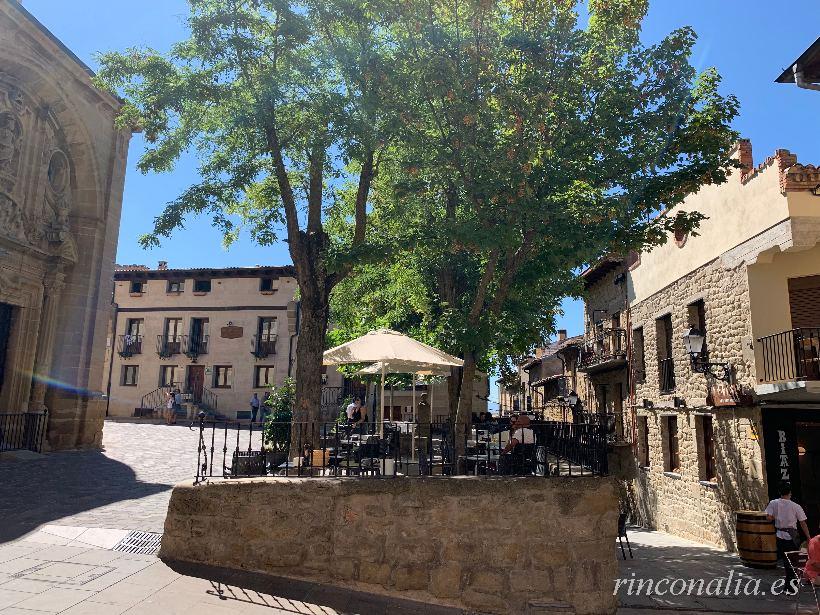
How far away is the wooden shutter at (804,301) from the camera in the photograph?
12891mm

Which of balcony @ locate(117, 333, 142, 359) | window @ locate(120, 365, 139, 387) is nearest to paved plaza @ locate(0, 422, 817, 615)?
window @ locate(120, 365, 139, 387)

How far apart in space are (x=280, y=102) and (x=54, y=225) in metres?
8.75

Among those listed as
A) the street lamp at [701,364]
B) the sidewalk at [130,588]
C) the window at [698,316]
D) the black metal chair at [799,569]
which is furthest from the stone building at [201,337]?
the sidewalk at [130,588]

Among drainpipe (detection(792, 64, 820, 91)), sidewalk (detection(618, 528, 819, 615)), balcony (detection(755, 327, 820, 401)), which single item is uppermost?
drainpipe (detection(792, 64, 820, 91))

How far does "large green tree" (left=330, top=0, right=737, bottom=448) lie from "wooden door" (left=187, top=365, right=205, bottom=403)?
27.9 meters

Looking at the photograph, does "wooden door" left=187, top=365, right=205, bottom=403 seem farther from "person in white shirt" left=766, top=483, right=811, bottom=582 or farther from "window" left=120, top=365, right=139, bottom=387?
"person in white shirt" left=766, top=483, right=811, bottom=582

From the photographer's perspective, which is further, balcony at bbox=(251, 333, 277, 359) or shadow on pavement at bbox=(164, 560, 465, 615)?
balcony at bbox=(251, 333, 277, 359)

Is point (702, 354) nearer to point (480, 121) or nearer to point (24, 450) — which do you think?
point (480, 121)

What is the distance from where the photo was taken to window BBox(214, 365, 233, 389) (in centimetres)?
3584

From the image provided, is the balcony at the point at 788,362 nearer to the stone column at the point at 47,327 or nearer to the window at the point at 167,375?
the stone column at the point at 47,327

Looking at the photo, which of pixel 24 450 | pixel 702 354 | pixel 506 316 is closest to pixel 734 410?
pixel 702 354

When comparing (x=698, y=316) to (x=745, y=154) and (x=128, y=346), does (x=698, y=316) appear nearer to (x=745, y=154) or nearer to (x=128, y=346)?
(x=745, y=154)

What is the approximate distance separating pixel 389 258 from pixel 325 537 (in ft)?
21.2

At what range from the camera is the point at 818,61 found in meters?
6.22
